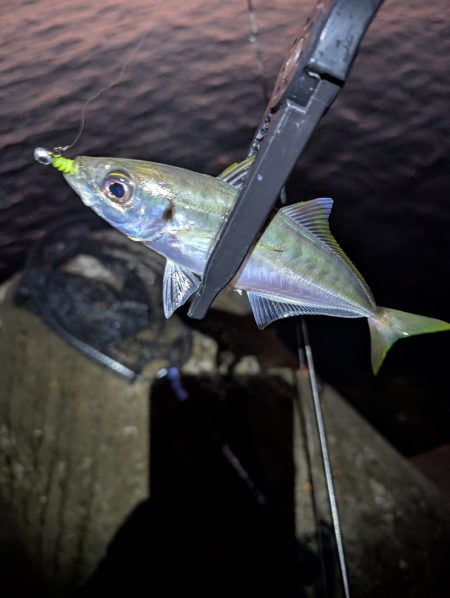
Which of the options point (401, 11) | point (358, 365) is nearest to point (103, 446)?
point (358, 365)

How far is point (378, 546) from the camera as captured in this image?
190 inches

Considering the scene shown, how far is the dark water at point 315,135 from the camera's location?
8.36 m

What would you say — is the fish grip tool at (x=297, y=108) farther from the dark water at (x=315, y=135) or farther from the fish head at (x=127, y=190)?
the dark water at (x=315, y=135)

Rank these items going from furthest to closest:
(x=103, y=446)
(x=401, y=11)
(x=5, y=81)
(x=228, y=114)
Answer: (x=401, y=11), (x=5, y=81), (x=228, y=114), (x=103, y=446)

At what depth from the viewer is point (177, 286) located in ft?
7.68

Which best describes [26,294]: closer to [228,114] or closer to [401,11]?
[228,114]

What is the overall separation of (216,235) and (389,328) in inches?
44.2

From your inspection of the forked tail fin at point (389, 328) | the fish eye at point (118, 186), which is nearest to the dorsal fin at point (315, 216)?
the forked tail fin at point (389, 328)

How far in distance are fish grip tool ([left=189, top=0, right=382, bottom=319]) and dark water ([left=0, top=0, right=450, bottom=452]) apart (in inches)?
266

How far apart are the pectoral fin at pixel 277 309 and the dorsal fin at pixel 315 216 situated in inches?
8.8

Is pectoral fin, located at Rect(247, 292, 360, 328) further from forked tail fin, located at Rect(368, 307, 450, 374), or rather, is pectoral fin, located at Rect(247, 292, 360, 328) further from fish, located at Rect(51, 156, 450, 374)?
forked tail fin, located at Rect(368, 307, 450, 374)

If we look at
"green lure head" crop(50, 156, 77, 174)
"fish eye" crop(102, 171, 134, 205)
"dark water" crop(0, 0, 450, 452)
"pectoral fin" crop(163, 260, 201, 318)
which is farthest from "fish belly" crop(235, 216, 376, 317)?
"dark water" crop(0, 0, 450, 452)

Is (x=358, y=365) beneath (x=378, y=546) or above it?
beneath

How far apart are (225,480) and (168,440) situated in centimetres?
85
